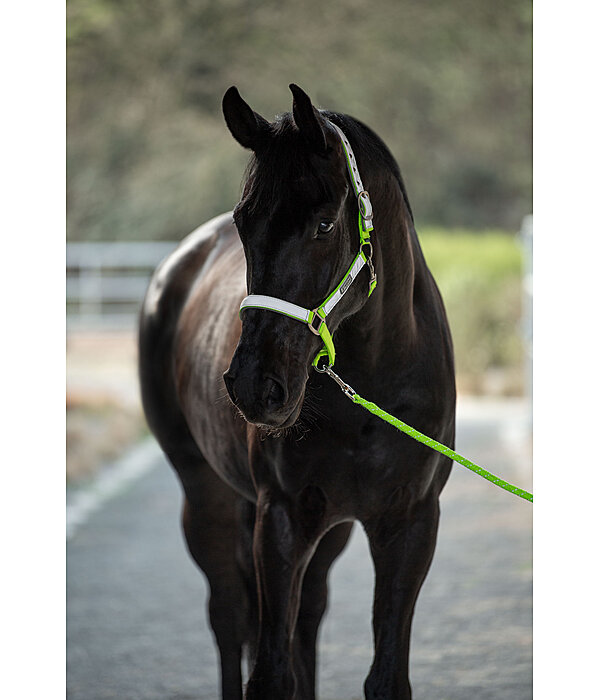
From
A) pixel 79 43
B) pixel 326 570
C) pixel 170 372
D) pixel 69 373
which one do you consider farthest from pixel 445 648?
pixel 79 43

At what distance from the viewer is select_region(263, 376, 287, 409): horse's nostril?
1400 mm

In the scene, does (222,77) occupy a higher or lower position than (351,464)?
Result: higher

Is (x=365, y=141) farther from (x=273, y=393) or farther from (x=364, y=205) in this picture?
(x=273, y=393)

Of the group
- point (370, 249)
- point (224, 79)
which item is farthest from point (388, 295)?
point (224, 79)

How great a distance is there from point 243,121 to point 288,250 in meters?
0.26

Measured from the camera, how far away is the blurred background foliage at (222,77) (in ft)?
40.2

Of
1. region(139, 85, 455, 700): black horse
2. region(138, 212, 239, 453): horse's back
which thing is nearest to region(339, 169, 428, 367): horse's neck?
region(139, 85, 455, 700): black horse

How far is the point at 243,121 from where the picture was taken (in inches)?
60.9

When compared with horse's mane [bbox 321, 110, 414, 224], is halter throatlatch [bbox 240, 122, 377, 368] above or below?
below

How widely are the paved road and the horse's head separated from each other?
6.01 feet

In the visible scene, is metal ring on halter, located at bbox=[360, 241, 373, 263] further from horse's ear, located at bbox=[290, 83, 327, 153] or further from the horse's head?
horse's ear, located at bbox=[290, 83, 327, 153]
